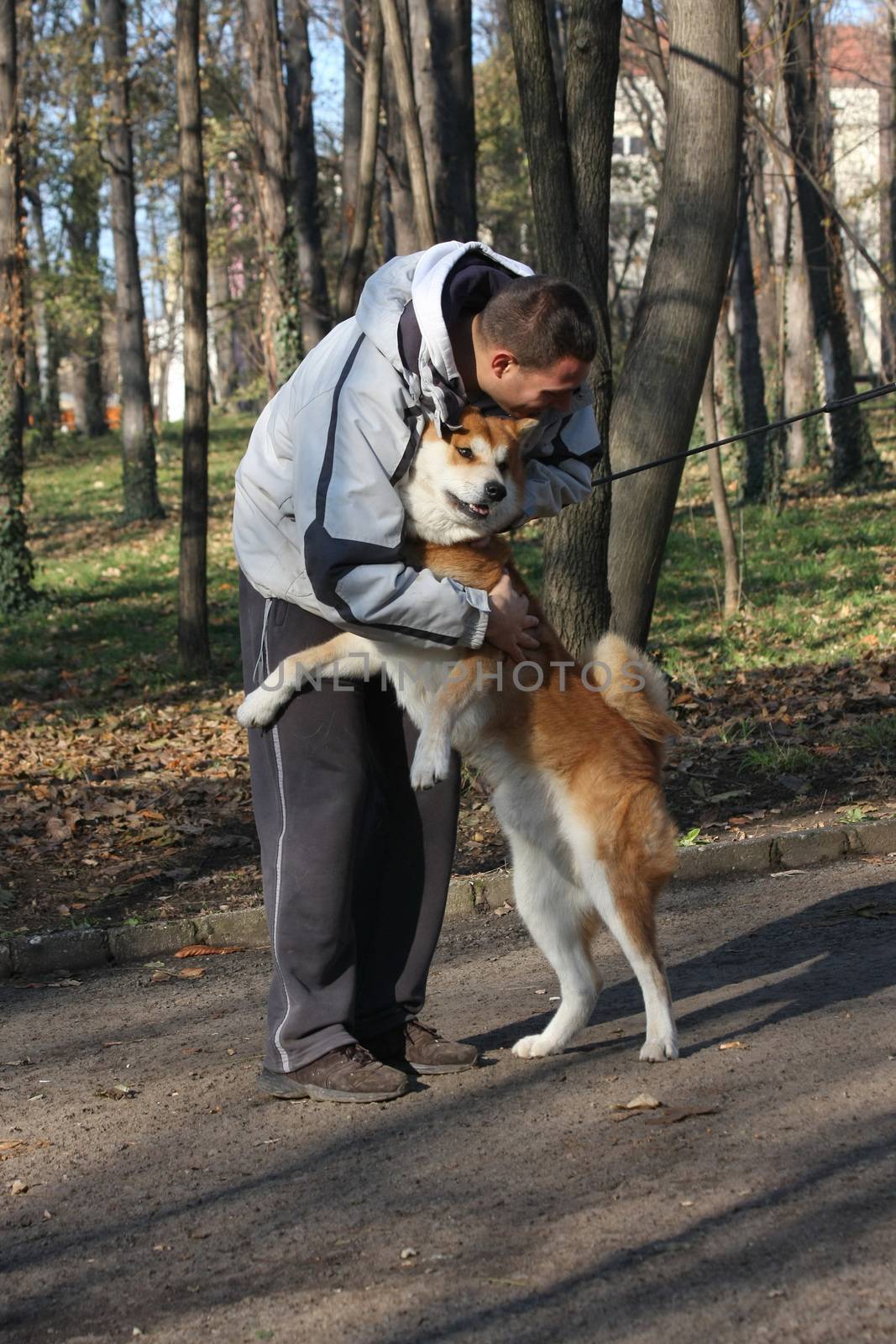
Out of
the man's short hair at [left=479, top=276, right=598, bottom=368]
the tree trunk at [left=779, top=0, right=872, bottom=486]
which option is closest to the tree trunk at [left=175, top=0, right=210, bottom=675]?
the man's short hair at [left=479, top=276, right=598, bottom=368]

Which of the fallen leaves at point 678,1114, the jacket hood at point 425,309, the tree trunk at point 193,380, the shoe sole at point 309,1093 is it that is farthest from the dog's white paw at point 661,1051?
the tree trunk at point 193,380

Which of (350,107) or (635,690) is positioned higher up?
(350,107)

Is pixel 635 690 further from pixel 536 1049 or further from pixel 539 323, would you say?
pixel 539 323

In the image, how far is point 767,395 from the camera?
84.1ft

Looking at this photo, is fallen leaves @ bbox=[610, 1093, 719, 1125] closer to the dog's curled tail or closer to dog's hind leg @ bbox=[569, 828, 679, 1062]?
dog's hind leg @ bbox=[569, 828, 679, 1062]

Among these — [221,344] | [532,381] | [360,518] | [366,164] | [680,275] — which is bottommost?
Answer: [360,518]

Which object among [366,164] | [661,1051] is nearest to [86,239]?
[366,164]

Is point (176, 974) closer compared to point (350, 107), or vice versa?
point (176, 974)

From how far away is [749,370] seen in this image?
731 inches

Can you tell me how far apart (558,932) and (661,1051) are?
0.46 meters

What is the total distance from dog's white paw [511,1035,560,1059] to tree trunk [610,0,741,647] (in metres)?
3.56

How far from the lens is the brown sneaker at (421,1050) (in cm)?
392

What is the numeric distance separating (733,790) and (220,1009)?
10.5 ft

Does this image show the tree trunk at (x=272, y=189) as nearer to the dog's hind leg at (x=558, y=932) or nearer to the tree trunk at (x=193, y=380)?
the tree trunk at (x=193, y=380)
